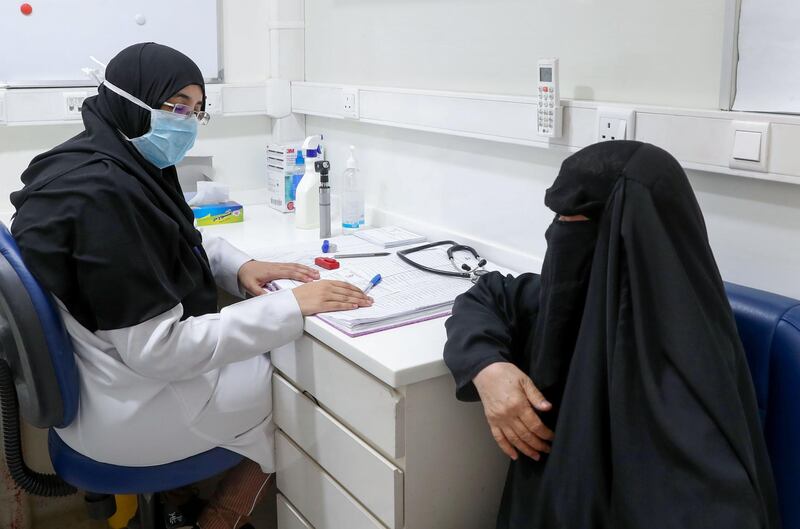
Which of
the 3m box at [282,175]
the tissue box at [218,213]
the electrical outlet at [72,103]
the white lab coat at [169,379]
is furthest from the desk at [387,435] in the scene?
the electrical outlet at [72,103]

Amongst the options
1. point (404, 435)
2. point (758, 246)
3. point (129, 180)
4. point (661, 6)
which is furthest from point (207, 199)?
point (758, 246)

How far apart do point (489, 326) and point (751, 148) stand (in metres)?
0.52

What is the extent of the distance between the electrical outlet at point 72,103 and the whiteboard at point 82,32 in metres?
0.04

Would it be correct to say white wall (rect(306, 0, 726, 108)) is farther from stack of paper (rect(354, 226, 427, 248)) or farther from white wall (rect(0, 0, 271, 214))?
stack of paper (rect(354, 226, 427, 248))

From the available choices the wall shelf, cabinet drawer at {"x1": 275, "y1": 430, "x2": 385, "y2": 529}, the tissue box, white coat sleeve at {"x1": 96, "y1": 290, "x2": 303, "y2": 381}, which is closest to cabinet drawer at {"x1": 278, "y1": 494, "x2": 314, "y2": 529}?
cabinet drawer at {"x1": 275, "y1": 430, "x2": 385, "y2": 529}

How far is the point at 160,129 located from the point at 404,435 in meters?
0.81

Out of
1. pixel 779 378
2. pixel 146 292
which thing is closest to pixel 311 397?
pixel 146 292

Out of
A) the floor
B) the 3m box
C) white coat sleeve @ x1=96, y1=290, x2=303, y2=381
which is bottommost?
the floor

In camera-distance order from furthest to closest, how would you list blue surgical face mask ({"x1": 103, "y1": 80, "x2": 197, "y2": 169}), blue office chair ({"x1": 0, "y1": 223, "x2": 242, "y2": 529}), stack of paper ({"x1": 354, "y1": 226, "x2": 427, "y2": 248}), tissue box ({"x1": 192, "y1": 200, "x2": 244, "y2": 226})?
tissue box ({"x1": 192, "y1": 200, "x2": 244, "y2": 226}) → stack of paper ({"x1": 354, "y1": 226, "x2": 427, "y2": 248}) → blue surgical face mask ({"x1": 103, "y1": 80, "x2": 197, "y2": 169}) → blue office chair ({"x1": 0, "y1": 223, "x2": 242, "y2": 529})

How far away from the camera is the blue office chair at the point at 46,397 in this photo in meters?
1.34

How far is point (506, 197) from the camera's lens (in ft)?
6.07

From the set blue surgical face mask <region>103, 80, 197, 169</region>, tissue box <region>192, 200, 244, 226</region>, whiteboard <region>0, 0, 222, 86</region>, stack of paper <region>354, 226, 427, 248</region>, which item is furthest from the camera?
tissue box <region>192, 200, 244, 226</region>

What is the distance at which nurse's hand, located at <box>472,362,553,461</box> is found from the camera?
1.19 m

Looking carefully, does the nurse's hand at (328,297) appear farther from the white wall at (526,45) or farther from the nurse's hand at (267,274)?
the white wall at (526,45)
